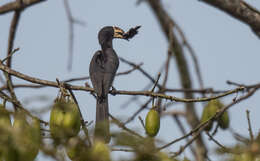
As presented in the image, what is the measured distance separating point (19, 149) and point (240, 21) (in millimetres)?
3648

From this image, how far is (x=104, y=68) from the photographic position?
4691 millimetres

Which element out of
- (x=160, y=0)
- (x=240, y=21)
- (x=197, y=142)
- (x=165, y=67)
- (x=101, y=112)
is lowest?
(x=197, y=142)

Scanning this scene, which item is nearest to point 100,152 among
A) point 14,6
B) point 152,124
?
point 152,124

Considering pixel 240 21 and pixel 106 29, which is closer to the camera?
pixel 240 21

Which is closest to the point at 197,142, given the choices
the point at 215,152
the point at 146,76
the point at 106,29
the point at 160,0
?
the point at 146,76

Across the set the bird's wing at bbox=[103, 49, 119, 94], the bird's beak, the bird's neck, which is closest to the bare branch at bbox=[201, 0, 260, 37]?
the bird's wing at bbox=[103, 49, 119, 94]

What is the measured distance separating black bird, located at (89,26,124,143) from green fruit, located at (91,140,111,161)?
6.41 feet

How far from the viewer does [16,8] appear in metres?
4.60

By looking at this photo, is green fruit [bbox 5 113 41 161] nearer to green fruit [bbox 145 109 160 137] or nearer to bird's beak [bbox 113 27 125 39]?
green fruit [bbox 145 109 160 137]

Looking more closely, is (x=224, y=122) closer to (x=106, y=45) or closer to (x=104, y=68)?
(x=104, y=68)

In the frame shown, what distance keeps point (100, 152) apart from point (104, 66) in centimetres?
358

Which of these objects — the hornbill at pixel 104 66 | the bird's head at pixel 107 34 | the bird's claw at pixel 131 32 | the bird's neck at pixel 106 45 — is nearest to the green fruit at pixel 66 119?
the hornbill at pixel 104 66

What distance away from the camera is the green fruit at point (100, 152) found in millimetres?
1106

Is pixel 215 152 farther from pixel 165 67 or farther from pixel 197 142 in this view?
pixel 197 142
